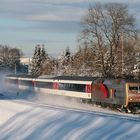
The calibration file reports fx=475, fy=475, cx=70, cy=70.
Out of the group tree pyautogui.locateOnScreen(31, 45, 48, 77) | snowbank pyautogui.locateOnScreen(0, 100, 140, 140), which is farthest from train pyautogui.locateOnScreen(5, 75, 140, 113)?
tree pyautogui.locateOnScreen(31, 45, 48, 77)

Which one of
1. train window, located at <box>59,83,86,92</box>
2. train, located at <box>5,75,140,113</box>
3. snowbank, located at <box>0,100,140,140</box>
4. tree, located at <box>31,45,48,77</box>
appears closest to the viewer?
snowbank, located at <box>0,100,140,140</box>

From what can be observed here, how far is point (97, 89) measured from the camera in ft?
133

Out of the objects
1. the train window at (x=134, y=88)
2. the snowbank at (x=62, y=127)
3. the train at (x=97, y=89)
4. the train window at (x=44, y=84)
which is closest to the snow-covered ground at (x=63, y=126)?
the snowbank at (x=62, y=127)

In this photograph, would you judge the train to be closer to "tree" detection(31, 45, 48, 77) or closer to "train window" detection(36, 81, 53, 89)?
"train window" detection(36, 81, 53, 89)

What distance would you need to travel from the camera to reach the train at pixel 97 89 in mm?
36438

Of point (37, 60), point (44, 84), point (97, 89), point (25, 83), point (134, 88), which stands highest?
point (37, 60)

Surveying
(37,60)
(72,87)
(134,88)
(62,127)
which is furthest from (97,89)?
(37,60)

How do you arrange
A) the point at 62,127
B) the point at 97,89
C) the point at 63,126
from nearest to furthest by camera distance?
1. the point at 62,127
2. the point at 63,126
3. the point at 97,89

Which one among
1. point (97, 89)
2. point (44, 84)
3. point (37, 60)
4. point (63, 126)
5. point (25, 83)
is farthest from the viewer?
point (37, 60)

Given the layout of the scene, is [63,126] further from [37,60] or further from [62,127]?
[37,60]

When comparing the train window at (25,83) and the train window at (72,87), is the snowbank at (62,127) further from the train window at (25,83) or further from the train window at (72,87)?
the train window at (25,83)

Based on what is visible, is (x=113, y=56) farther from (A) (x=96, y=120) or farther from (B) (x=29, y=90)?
(A) (x=96, y=120)

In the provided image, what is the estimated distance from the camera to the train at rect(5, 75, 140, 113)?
120 feet

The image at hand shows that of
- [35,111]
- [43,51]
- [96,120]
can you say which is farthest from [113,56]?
[43,51]
